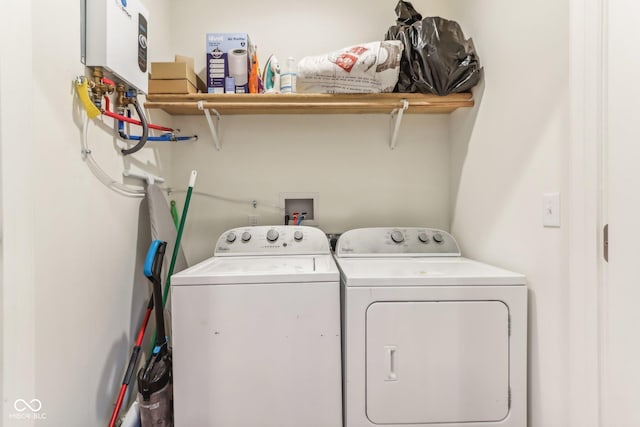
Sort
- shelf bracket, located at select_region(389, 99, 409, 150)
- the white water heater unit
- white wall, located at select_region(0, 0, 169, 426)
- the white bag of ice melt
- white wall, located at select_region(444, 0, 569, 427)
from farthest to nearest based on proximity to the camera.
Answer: shelf bracket, located at select_region(389, 99, 409, 150), the white bag of ice melt, the white water heater unit, white wall, located at select_region(444, 0, 569, 427), white wall, located at select_region(0, 0, 169, 426)

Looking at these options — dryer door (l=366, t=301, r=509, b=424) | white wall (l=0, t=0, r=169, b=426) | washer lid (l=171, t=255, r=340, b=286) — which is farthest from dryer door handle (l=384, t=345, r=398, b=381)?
white wall (l=0, t=0, r=169, b=426)

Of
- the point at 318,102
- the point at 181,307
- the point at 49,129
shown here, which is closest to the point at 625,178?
the point at 318,102

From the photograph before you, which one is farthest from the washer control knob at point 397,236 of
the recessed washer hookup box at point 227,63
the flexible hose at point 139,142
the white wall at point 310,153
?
the flexible hose at point 139,142

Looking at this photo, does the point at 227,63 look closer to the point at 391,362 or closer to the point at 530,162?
the point at 530,162

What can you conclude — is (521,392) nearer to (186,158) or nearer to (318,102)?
(318,102)

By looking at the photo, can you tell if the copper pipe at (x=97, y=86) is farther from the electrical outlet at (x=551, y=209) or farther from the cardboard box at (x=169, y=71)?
the electrical outlet at (x=551, y=209)

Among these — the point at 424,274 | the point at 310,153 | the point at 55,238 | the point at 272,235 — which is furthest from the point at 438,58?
the point at 55,238

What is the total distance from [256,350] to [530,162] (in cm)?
134

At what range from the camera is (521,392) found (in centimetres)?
117

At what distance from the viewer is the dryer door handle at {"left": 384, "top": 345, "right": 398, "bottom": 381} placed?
1150 mm

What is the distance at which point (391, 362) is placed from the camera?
115 cm

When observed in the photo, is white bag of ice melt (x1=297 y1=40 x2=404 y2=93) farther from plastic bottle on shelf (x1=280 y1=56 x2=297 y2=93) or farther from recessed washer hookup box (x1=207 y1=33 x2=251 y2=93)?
recessed washer hookup box (x1=207 y1=33 x2=251 y2=93)

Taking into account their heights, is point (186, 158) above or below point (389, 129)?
below

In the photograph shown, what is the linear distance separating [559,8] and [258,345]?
5.44 ft
